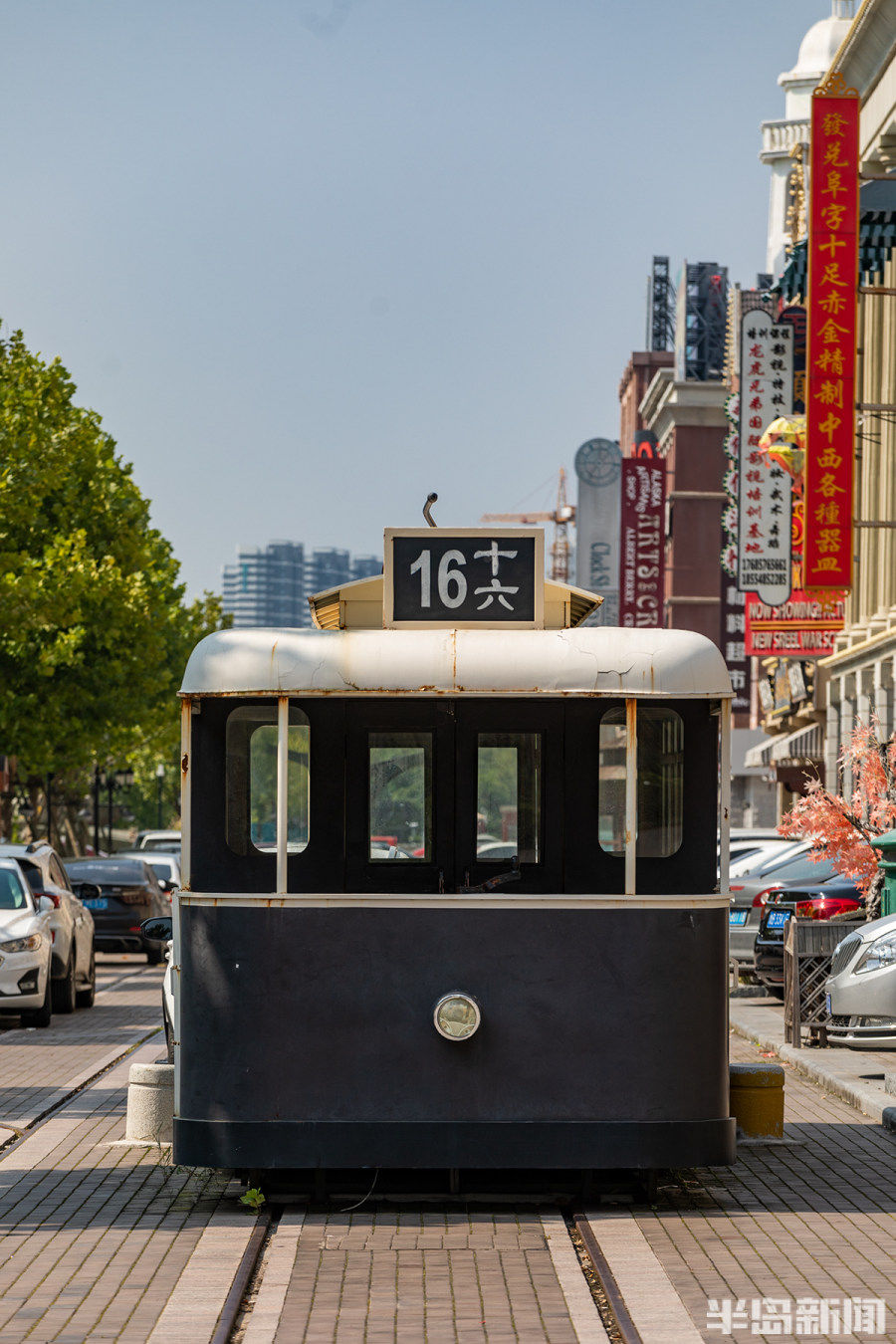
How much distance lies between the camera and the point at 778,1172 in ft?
32.9

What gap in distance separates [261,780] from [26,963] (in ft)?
33.1

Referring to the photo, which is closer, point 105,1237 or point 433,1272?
point 433,1272

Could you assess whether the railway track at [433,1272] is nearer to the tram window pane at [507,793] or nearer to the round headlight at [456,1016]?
the round headlight at [456,1016]

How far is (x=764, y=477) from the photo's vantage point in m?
40.6

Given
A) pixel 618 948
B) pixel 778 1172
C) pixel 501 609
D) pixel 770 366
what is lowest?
pixel 778 1172

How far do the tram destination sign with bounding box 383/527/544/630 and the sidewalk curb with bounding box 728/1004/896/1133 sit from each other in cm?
268

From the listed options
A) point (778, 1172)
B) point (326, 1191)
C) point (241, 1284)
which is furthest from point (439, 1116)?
point (778, 1172)

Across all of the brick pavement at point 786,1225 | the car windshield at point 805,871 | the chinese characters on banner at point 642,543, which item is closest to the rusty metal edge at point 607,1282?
the brick pavement at point 786,1225

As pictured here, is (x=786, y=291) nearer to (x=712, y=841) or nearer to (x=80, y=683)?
(x=80, y=683)

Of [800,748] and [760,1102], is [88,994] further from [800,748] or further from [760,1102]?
[800,748]

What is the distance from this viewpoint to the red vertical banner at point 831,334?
91.9ft

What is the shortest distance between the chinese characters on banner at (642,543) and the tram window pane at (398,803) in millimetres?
64680

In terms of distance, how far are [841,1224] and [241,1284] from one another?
9.02ft

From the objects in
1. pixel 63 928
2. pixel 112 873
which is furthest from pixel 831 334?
pixel 63 928
